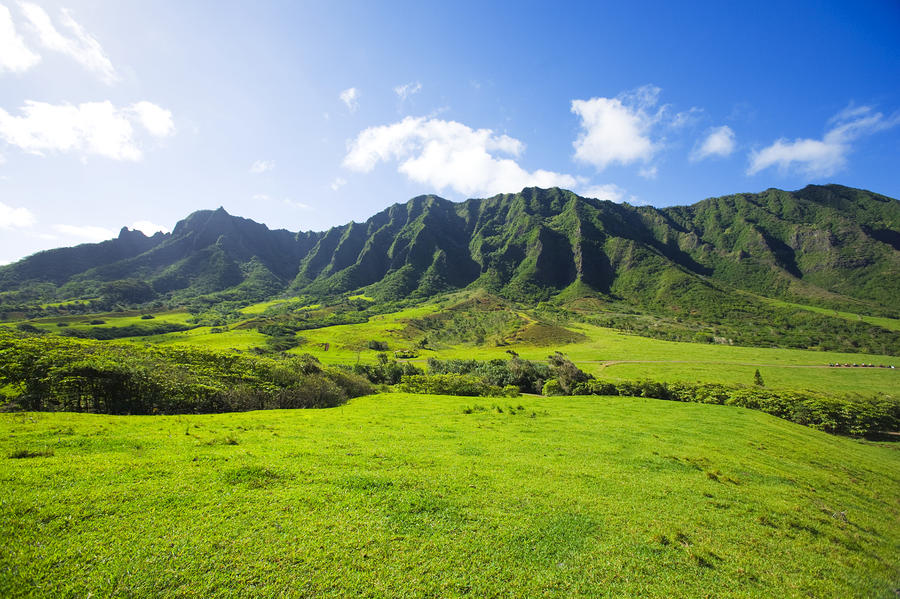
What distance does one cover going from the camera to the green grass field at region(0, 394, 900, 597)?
908 cm

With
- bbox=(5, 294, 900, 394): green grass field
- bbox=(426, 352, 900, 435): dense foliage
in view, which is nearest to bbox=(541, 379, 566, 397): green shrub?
bbox=(426, 352, 900, 435): dense foliage

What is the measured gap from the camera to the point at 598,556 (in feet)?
38.7

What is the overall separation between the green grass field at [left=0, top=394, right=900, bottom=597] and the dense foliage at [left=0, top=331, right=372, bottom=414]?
8.91m

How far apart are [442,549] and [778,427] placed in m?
48.9

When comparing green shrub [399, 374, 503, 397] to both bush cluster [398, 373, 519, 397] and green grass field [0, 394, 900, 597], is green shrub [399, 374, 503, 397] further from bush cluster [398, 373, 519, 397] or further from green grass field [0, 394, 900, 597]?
green grass field [0, 394, 900, 597]

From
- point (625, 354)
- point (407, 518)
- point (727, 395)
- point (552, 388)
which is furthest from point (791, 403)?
point (625, 354)

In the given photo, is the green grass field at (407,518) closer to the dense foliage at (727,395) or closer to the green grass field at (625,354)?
the dense foliage at (727,395)

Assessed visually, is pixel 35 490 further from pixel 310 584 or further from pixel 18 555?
pixel 310 584

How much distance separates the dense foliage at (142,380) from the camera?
2725 cm

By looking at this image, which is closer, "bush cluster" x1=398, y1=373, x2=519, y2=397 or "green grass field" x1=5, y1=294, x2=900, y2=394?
"bush cluster" x1=398, y1=373, x2=519, y2=397

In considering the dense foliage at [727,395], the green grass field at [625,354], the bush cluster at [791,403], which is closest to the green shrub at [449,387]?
the dense foliage at [727,395]

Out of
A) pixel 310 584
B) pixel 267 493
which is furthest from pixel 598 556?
pixel 267 493

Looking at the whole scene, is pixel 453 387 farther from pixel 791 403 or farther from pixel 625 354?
pixel 625 354

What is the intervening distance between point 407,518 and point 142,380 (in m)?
33.5
